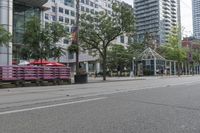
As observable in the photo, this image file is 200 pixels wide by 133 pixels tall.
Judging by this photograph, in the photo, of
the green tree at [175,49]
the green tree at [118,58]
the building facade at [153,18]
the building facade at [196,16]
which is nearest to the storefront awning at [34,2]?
the green tree at [118,58]

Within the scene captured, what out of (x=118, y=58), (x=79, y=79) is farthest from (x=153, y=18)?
(x=79, y=79)

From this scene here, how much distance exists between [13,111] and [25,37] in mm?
25037

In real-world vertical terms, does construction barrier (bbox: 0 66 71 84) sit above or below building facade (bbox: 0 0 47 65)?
below

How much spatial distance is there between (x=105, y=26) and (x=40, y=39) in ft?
33.6

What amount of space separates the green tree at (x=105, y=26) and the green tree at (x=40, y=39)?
22.6ft

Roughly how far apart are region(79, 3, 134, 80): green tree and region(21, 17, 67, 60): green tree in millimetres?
6893

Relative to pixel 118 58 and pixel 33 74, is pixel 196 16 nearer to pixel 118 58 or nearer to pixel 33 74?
pixel 118 58

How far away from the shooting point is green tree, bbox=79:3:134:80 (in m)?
42.3

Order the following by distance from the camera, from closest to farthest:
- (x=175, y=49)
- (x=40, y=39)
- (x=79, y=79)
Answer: (x=79, y=79)
(x=40, y=39)
(x=175, y=49)

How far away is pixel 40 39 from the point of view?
34.1 metres

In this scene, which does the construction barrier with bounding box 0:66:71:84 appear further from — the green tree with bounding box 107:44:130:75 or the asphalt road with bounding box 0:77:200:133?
the green tree with bounding box 107:44:130:75

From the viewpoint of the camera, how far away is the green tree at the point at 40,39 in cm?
3394

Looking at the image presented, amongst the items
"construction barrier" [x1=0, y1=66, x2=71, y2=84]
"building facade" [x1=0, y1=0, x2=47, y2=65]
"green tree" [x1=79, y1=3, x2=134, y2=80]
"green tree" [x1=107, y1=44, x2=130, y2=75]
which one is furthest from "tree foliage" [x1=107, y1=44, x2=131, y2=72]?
"construction barrier" [x1=0, y1=66, x2=71, y2=84]

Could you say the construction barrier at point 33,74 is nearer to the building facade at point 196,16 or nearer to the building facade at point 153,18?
the building facade at point 196,16
